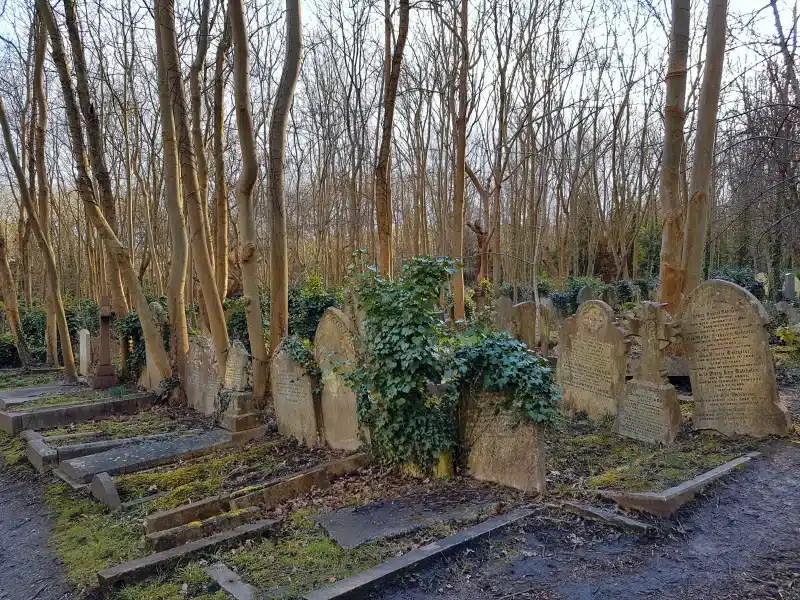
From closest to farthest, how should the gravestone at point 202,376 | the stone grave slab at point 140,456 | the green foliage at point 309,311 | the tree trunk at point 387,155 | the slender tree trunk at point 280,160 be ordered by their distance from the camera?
the stone grave slab at point 140,456 < the slender tree trunk at point 280,160 < the gravestone at point 202,376 < the tree trunk at point 387,155 < the green foliage at point 309,311

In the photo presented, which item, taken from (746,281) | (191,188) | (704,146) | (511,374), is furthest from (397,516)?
(746,281)

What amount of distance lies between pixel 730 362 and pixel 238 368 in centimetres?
623

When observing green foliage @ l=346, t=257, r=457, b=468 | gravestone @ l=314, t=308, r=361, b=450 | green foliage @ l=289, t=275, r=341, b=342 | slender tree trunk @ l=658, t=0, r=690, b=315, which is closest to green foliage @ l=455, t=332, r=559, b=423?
green foliage @ l=346, t=257, r=457, b=468

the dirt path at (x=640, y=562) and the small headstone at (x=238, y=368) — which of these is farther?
the small headstone at (x=238, y=368)

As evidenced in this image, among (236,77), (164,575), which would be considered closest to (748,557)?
(164,575)

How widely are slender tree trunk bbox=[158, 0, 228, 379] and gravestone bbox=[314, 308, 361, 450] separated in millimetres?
2410

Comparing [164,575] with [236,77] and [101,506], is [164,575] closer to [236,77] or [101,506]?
[101,506]

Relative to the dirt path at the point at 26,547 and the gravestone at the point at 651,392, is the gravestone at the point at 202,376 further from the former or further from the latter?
the gravestone at the point at 651,392

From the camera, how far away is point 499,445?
4.89 m

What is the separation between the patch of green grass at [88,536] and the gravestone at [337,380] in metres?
2.22

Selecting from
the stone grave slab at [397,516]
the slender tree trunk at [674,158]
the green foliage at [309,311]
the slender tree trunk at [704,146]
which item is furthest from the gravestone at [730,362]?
the green foliage at [309,311]

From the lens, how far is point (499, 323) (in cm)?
1230

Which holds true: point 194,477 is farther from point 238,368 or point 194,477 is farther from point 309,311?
point 309,311

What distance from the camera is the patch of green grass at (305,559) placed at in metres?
3.36
